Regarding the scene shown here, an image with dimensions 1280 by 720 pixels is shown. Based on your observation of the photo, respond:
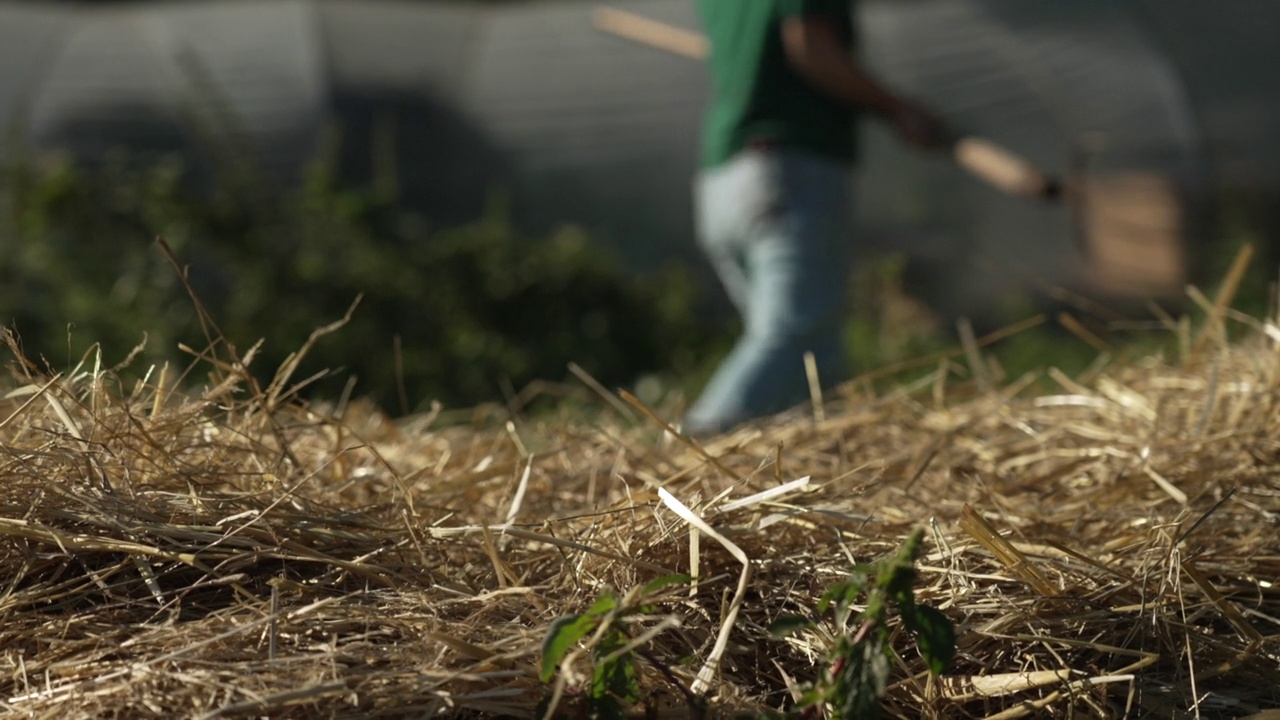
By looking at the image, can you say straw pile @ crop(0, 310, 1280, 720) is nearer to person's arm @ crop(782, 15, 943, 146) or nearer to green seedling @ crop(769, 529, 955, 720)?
green seedling @ crop(769, 529, 955, 720)

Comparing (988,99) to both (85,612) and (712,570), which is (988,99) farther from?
(85,612)

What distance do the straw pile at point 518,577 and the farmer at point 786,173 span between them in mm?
971

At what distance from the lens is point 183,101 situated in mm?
5508

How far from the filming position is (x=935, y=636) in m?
1.29

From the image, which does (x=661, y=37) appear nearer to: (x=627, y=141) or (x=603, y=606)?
(x=627, y=141)

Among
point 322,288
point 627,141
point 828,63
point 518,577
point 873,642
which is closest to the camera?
point 873,642

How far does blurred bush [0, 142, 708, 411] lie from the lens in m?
4.79

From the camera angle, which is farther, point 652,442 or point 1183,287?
point 1183,287

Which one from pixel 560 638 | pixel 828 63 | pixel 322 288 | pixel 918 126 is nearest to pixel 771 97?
pixel 828 63

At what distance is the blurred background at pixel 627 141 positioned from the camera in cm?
550

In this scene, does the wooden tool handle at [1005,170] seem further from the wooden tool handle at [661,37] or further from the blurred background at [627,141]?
the blurred background at [627,141]

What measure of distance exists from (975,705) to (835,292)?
1.66m

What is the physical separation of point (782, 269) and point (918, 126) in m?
0.52

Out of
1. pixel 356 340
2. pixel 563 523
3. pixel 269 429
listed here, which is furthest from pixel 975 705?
pixel 356 340
